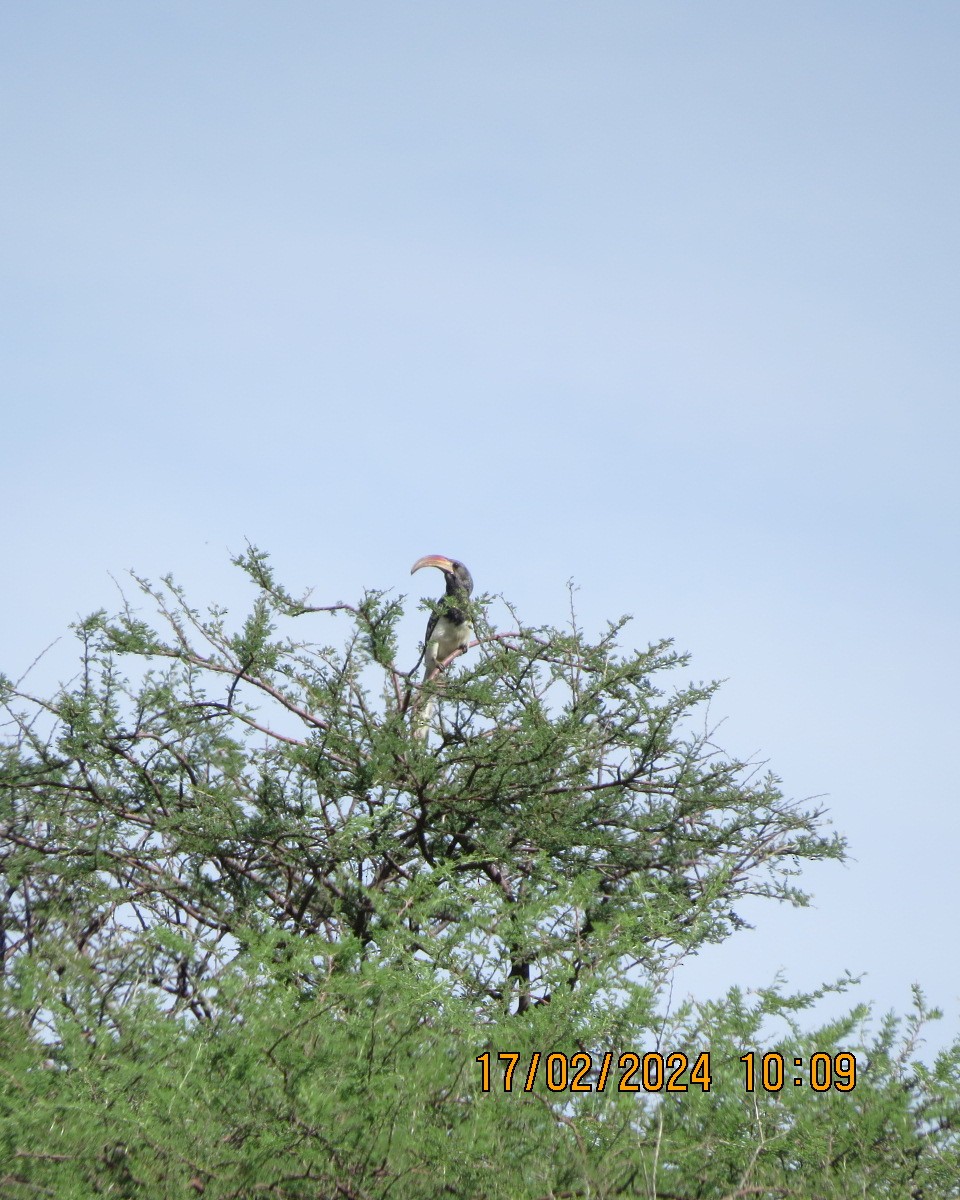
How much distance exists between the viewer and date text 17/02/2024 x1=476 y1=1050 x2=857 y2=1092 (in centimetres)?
409

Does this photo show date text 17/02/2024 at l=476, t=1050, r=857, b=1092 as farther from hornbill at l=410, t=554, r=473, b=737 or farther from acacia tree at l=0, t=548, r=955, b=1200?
hornbill at l=410, t=554, r=473, b=737

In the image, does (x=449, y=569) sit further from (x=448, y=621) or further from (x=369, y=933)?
(x=369, y=933)

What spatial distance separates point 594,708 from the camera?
7.46 metres

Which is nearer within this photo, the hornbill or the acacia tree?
the acacia tree

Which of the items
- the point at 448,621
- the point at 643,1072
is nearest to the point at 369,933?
the point at 643,1072

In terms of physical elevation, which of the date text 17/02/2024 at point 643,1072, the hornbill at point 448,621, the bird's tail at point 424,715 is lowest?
the date text 17/02/2024 at point 643,1072

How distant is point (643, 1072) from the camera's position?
13.7 ft

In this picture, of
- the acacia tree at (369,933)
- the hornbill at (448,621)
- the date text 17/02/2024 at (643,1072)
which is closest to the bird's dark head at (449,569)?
the hornbill at (448,621)

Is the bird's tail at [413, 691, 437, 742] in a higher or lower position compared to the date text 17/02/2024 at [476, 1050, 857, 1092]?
higher

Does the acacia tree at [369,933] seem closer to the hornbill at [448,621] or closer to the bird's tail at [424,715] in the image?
the bird's tail at [424,715]

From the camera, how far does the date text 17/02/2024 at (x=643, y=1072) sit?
409cm

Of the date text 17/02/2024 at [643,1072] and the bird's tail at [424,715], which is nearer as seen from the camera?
the date text 17/02/2024 at [643,1072]

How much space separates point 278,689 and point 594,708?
1.65 metres

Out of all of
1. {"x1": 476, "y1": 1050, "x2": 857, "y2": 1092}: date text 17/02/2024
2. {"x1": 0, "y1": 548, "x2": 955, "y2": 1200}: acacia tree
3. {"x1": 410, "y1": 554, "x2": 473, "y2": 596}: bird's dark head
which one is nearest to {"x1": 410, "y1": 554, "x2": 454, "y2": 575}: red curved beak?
{"x1": 410, "y1": 554, "x2": 473, "y2": 596}: bird's dark head
